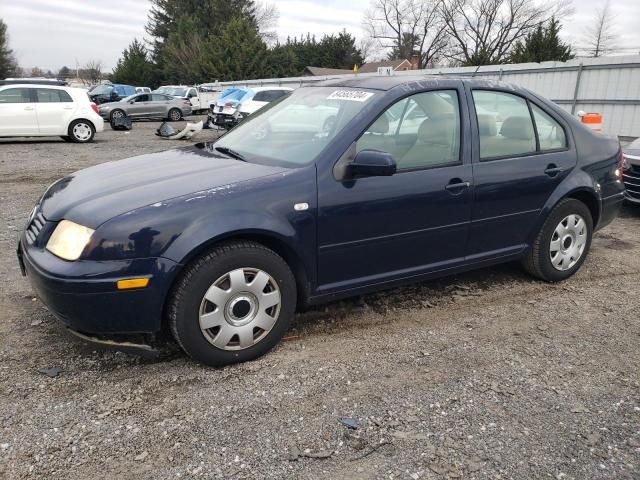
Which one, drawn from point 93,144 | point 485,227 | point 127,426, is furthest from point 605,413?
point 93,144

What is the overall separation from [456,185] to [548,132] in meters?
1.17

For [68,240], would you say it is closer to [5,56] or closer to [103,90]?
[103,90]

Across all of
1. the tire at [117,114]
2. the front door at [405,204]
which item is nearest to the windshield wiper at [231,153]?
the front door at [405,204]

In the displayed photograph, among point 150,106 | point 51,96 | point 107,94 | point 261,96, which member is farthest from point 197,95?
point 51,96

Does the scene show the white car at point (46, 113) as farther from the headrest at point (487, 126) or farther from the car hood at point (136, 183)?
the headrest at point (487, 126)

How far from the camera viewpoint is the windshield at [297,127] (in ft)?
11.4

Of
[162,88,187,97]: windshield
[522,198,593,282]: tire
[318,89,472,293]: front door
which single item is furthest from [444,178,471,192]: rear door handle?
[162,88,187,97]: windshield

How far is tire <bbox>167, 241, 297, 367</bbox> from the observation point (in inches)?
116

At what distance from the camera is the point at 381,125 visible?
11.6ft

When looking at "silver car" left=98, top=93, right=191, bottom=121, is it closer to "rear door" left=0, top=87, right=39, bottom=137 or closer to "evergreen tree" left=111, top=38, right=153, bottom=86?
"rear door" left=0, top=87, right=39, bottom=137

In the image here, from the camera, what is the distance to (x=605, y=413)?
2.78m

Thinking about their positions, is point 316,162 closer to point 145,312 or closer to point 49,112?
point 145,312

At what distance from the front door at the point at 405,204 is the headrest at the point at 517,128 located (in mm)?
450

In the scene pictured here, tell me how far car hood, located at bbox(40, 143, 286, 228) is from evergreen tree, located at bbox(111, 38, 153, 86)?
59.1 m
